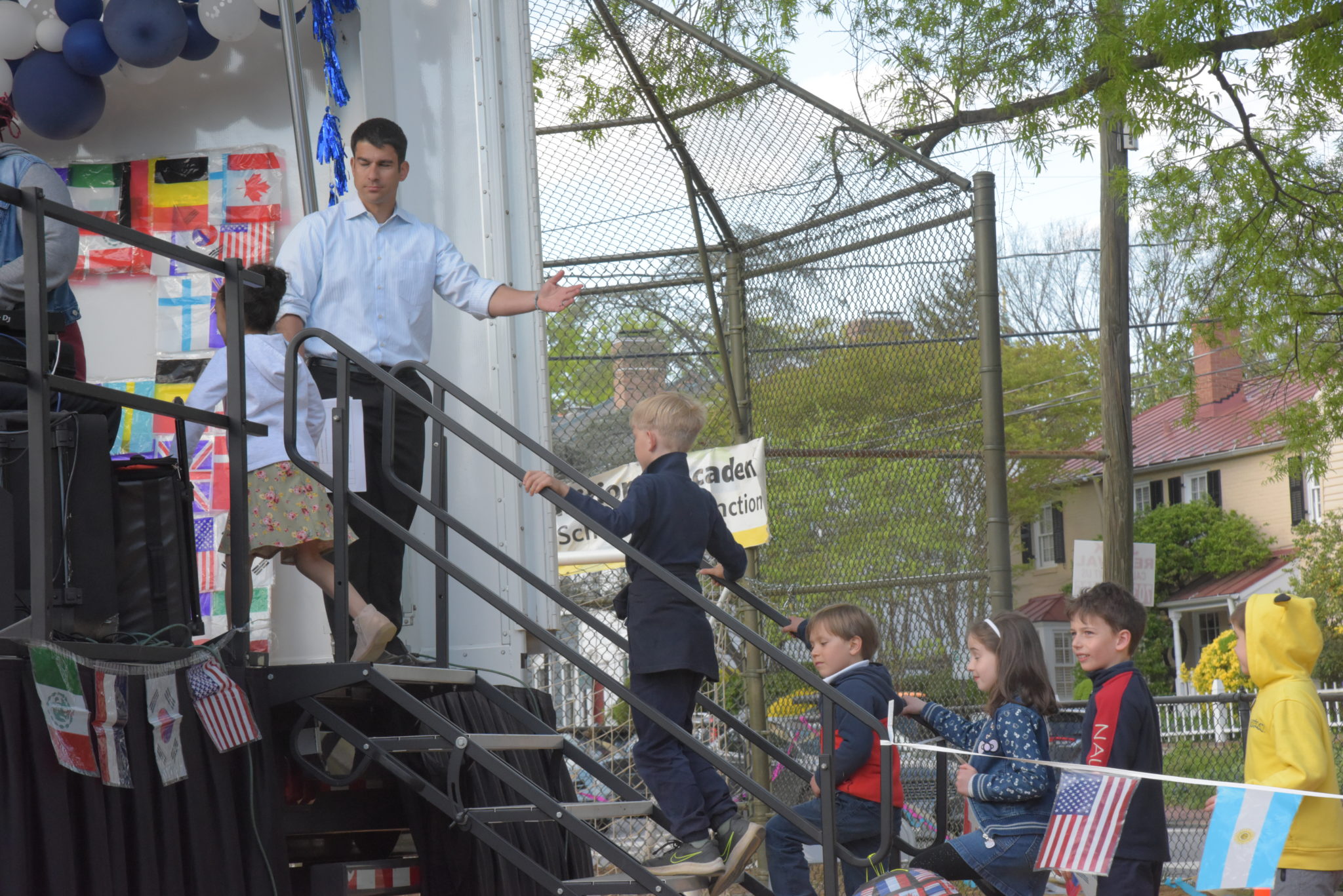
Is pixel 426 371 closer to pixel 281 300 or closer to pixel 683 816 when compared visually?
pixel 281 300

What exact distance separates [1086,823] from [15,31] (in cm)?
553

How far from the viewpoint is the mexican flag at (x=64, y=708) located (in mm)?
3297

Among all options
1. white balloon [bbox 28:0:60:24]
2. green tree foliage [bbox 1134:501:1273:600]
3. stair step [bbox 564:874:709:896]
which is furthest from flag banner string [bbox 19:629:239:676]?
green tree foliage [bbox 1134:501:1273:600]

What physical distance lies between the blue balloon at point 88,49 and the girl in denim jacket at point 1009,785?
449 centimetres

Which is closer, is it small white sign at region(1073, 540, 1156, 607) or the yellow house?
small white sign at region(1073, 540, 1156, 607)

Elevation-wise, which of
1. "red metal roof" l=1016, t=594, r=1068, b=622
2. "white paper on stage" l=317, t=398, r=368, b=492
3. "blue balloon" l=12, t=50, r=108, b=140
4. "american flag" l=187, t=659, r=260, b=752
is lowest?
"red metal roof" l=1016, t=594, r=1068, b=622

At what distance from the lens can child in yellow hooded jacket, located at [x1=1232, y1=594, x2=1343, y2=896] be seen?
452 centimetres

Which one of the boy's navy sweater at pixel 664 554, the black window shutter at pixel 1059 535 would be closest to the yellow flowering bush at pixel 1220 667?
the boy's navy sweater at pixel 664 554

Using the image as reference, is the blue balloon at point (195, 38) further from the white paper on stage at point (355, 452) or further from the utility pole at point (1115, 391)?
the utility pole at point (1115, 391)

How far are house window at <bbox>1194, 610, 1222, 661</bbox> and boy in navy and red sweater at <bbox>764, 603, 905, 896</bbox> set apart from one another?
34.4 meters

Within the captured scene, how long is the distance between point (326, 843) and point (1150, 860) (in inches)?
119

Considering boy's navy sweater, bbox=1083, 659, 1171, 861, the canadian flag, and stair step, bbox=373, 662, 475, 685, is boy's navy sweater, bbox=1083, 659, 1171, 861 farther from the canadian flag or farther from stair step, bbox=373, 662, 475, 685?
the canadian flag

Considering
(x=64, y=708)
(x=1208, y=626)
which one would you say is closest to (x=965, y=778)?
(x=64, y=708)

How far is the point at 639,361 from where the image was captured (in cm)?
860
